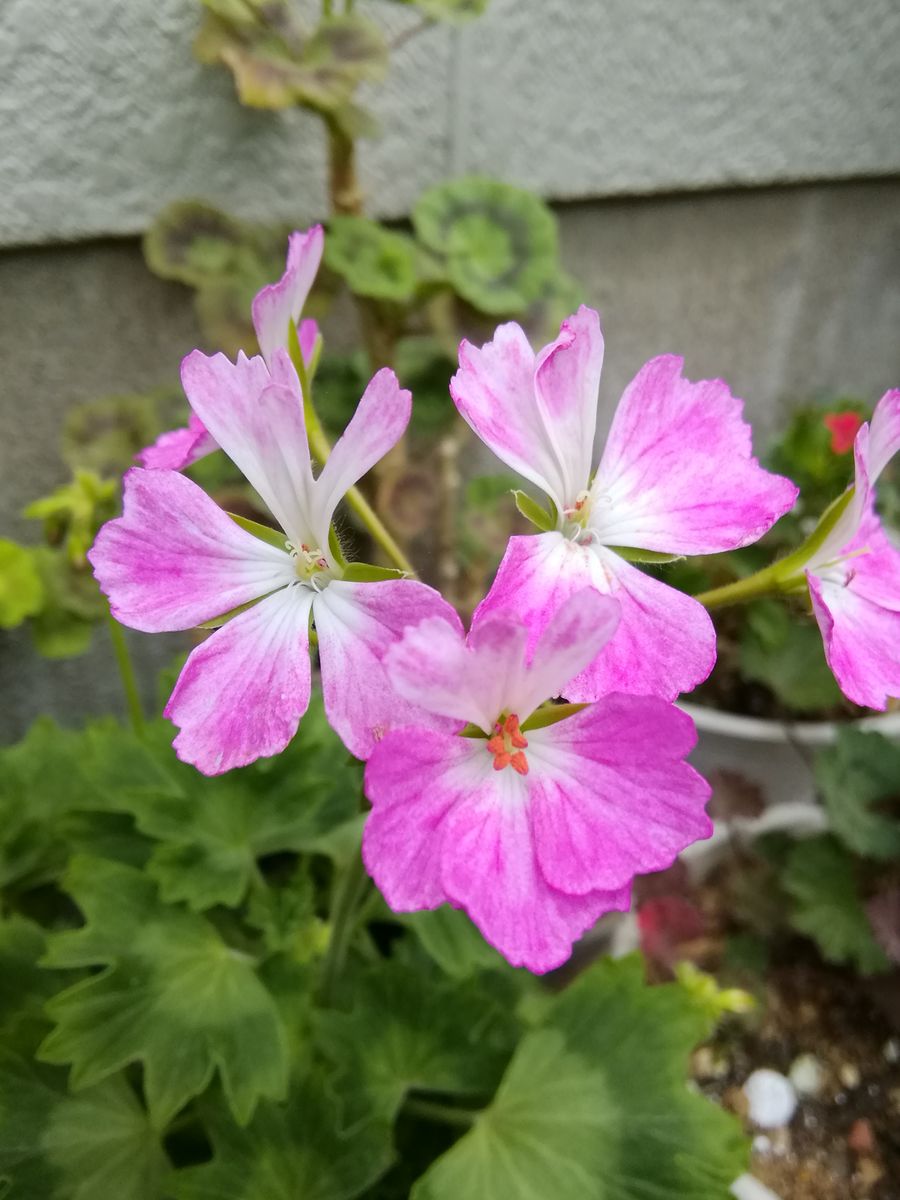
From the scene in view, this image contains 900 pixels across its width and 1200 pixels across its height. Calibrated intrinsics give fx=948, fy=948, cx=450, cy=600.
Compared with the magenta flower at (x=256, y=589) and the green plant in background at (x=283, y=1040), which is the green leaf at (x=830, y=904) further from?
the magenta flower at (x=256, y=589)

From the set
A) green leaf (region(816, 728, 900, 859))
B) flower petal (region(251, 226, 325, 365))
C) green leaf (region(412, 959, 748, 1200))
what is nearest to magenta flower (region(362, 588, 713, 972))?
flower petal (region(251, 226, 325, 365))

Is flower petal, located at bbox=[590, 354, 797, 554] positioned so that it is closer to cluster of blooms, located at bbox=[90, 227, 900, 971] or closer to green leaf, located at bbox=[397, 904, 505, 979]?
cluster of blooms, located at bbox=[90, 227, 900, 971]

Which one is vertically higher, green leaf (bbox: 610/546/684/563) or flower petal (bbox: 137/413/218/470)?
flower petal (bbox: 137/413/218/470)

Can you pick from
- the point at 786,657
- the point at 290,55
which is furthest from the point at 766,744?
the point at 290,55

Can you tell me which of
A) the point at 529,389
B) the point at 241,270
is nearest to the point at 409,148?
the point at 241,270

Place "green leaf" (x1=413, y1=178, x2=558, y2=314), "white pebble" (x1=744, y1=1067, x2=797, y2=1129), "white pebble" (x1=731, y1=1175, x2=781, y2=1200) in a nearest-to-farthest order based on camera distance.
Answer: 1. "white pebble" (x1=731, y1=1175, x2=781, y2=1200)
2. "white pebble" (x1=744, y1=1067, x2=797, y2=1129)
3. "green leaf" (x1=413, y1=178, x2=558, y2=314)

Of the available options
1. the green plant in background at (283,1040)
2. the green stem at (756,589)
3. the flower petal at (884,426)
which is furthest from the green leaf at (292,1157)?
the flower petal at (884,426)

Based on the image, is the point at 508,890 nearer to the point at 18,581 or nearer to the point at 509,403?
the point at 509,403
